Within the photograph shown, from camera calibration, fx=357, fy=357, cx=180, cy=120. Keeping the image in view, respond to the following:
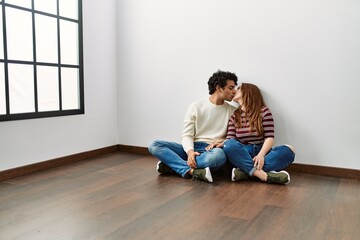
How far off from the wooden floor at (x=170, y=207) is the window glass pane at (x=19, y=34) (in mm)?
899

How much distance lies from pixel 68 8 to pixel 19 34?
580 mm

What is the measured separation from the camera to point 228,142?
2.53m

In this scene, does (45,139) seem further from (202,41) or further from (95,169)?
(202,41)

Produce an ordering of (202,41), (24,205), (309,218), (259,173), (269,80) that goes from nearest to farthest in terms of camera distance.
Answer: (309,218) < (24,205) < (259,173) < (269,80) < (202,41)

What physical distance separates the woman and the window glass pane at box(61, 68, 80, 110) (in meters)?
1.38

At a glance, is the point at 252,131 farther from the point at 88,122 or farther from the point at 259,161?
the point at 88,122

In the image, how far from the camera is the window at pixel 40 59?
2529 millimetres

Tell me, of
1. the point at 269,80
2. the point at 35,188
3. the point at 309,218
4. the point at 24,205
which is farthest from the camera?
the point at 269,80

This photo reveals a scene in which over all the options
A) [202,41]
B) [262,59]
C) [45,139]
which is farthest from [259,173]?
[45,139]

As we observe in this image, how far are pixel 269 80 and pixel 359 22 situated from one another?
0.74 metres

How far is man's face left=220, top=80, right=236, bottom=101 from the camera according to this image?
2729 millimetres

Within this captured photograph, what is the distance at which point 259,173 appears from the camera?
8.14 ft

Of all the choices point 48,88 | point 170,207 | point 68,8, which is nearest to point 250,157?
point 170,207

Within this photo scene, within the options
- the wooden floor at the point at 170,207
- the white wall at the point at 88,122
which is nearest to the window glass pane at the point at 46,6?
the white wall at the point at 88,122
